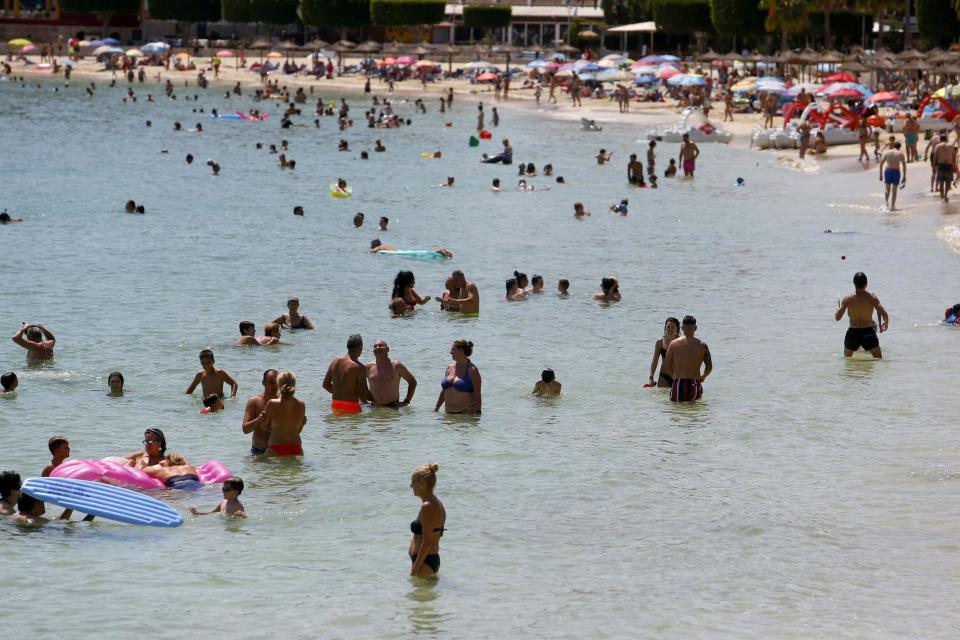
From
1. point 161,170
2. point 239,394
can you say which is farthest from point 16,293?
point 161,170

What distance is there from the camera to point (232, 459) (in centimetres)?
1552

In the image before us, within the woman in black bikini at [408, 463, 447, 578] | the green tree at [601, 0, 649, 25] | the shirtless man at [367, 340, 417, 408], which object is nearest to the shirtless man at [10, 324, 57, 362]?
the shirtless man at [367, 340, 417, 408]

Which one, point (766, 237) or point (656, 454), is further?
point (766, 237)

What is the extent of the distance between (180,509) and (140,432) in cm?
309

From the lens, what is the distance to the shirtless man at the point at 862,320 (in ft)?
63.2

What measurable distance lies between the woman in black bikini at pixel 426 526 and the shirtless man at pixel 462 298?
1200 cm

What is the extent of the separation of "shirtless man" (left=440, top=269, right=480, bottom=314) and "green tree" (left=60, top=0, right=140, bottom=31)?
94.2 metres

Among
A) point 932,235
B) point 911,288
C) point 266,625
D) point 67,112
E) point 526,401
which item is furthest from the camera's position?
point 67,112

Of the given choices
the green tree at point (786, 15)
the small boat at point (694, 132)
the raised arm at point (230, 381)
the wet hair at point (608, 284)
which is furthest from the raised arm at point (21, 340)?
the green tree at point (786, 15)

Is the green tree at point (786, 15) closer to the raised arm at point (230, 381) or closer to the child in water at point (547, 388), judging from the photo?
the child in water at point (547, 388)

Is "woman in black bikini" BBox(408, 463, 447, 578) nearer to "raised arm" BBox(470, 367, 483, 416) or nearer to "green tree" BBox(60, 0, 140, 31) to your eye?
"raised arm" BBox(470, 367, 483, 416)

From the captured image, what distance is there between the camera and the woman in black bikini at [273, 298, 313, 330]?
22.4 metres

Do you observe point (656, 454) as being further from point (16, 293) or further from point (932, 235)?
point (932, 235)

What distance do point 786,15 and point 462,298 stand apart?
5873 centimetres
